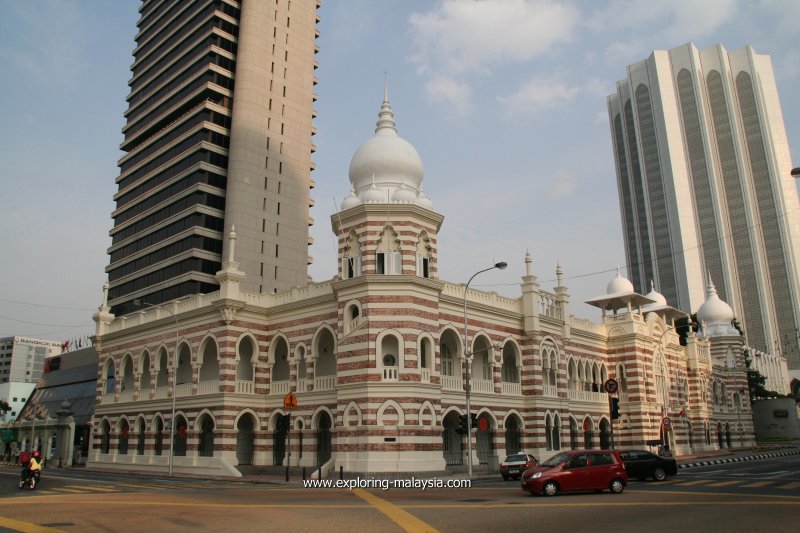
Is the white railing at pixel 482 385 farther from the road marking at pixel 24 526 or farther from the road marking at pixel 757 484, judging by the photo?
the road marking at pixel 24 526

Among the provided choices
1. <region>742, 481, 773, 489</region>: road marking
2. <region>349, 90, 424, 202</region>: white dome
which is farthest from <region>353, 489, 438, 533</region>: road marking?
<region>349, 90, 424, 202</region>: white dome

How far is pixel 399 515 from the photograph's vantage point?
1659 cm

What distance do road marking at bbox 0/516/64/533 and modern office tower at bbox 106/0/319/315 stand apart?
53783 millimetres

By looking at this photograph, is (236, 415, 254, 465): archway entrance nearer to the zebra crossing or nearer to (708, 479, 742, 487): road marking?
the zebra crossing

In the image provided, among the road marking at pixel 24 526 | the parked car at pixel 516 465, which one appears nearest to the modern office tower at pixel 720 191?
the parked car at pixel 516 465

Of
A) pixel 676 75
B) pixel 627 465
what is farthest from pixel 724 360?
pixel 676 75

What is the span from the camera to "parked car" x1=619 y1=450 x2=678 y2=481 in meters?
28.3

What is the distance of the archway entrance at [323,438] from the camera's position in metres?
37.1

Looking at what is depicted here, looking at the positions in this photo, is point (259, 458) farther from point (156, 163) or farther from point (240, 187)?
point (156, 163)

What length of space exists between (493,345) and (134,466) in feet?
81.9

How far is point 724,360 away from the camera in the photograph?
73.0 meters

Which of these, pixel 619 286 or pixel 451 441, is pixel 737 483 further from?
pixel 619 286

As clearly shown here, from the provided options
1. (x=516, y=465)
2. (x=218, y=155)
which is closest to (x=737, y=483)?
(x=516, y=465)

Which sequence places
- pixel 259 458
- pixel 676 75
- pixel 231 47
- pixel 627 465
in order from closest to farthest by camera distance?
pixel 627 465 → pixel 259 458 → pixel 231 47 → pixel 676 75
